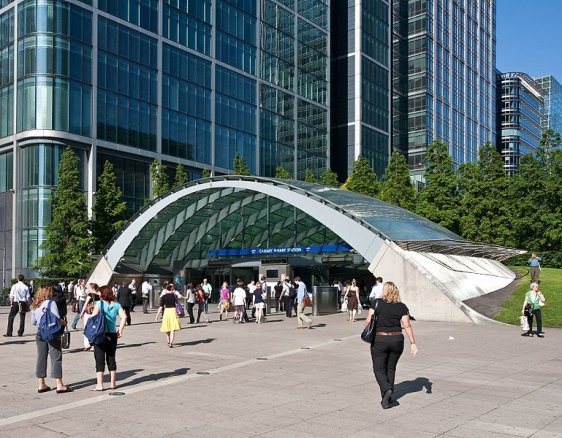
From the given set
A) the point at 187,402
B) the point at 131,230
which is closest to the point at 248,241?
the point at 131,230

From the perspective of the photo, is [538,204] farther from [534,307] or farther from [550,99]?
[550,99]

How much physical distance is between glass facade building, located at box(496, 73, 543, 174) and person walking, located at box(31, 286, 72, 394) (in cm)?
13000

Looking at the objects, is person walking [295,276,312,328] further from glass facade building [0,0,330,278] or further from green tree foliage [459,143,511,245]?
glass facade building [0,0,330,278]

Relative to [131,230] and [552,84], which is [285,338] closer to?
[131,230]

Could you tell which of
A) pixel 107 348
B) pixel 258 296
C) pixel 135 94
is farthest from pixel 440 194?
pixel 107 348

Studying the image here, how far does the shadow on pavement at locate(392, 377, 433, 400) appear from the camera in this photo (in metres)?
10.1

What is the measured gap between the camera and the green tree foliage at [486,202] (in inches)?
1767

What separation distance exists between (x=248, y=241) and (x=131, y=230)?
7.99 meters

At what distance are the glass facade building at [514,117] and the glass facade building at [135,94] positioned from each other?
238 feet

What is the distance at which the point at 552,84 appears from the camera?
169500 millimetres

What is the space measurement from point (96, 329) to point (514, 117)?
13857 cm

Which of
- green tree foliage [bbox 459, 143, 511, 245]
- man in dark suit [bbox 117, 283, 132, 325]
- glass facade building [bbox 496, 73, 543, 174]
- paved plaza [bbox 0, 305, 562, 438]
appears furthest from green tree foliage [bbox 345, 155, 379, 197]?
glass facade building [bbox 496, 73, 543, 174]

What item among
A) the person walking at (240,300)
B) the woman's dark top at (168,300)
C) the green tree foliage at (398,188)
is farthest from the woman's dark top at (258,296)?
the green tree foliage at (398,188)

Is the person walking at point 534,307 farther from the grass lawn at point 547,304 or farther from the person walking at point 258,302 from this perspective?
the person walking at point 258,302
